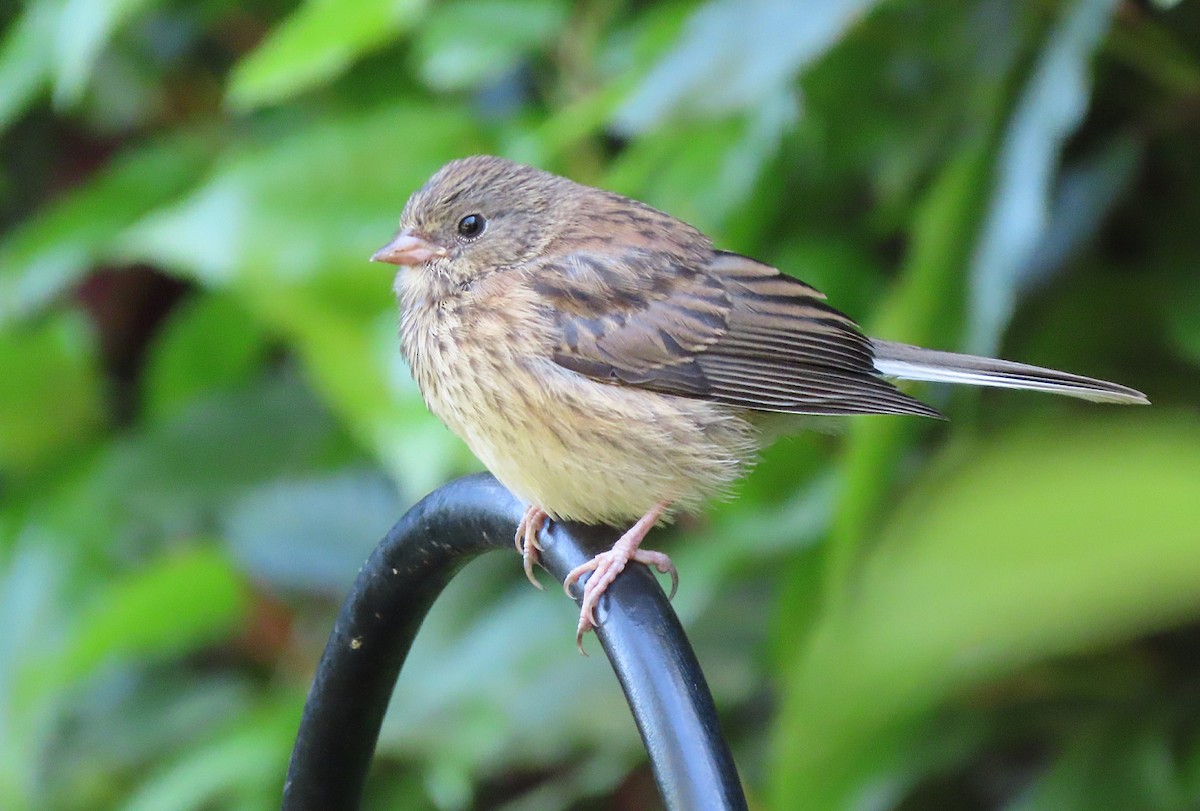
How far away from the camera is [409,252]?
2.21 meters

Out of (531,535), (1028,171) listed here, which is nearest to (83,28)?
(531,535)

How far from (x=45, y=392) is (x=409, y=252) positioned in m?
1.56

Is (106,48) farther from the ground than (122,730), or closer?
farther from the ground

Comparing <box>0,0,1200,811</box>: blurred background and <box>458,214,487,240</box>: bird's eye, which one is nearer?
<box>0,0,1200,811</box>: blurred background

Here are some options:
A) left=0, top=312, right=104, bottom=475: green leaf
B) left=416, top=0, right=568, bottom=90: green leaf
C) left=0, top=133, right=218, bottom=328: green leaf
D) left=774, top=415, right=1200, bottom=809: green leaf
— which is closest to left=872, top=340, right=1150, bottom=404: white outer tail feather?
left=774, top=415, right=1200, bottom=809: green leaf

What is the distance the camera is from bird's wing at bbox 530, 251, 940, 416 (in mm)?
1989

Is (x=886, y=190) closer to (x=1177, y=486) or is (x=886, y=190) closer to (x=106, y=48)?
(x=1177, y=486)

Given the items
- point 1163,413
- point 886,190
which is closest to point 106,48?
Answer: point 886,190

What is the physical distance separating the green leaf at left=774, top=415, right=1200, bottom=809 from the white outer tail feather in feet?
0.42

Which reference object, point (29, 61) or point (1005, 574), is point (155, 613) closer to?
point (29, 61)

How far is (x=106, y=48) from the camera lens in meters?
3.58

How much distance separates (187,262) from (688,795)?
163cm

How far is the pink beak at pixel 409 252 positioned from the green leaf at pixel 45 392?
1.51 meters

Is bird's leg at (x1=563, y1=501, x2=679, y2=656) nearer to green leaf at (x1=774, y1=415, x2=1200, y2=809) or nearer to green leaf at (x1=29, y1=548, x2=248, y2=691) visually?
green leaf at (x1=774, y1=415, x2=1200, y2=809)
